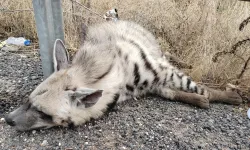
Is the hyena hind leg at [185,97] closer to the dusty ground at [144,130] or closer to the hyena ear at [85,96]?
the dusty ground at [144,130]

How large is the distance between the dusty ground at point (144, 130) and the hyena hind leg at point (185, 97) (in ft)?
0.18

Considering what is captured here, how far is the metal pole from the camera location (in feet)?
8.16

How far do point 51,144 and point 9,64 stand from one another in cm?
139

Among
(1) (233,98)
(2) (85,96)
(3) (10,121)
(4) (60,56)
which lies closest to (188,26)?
(1) (233,98)

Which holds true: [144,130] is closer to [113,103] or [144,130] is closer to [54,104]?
[113,103]

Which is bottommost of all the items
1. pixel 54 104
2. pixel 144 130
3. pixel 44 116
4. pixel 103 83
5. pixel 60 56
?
pixel 144 130

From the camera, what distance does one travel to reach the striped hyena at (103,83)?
94.7 inches

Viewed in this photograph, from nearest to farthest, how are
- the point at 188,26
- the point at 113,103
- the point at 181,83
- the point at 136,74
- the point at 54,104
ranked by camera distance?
1. the point at 54,104
2. the point at 113,103
3. the point at 136,74
4. the point at 181,83
5. the point at 188,26

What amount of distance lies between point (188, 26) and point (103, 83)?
5.71 ft

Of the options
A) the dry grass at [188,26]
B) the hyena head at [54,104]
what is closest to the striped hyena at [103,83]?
the hyena head at [54,104]

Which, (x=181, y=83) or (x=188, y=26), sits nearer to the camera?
(x=181, y=83)

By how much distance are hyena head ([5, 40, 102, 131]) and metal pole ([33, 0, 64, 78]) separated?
12.2 inches

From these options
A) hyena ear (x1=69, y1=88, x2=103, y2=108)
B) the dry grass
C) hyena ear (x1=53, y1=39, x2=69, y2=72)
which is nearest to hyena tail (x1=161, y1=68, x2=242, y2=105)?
the dry grass

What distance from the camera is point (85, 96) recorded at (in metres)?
2.38
